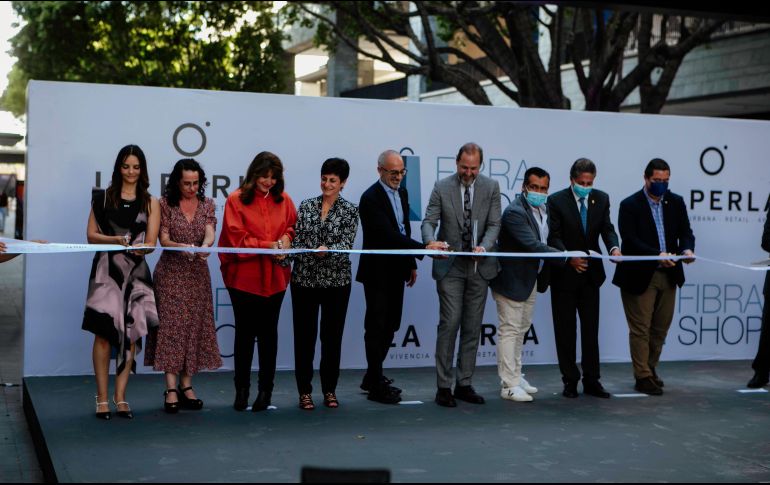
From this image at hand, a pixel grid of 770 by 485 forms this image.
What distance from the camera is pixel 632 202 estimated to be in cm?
888

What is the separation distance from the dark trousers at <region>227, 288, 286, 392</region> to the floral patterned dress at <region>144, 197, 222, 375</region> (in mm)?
175

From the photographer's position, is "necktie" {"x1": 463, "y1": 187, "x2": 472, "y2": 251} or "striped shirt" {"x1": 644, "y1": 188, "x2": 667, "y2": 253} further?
"striped shirt" {"x1": 644, "y1": 188, "x2": 667, "y2": 253}

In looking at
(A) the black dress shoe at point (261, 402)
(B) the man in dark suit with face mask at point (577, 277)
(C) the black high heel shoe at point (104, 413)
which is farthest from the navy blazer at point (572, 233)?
(C) the black high heel shoe at point (104, 413)

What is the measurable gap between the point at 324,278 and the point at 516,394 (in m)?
1.80

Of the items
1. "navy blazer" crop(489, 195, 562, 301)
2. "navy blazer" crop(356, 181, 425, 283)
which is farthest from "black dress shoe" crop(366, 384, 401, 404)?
"navy blazer" crop(489, 195, 562, 301)

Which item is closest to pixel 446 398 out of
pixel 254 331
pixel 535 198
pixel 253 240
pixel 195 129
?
pixel 254 331

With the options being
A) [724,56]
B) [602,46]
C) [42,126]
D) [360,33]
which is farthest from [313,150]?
[724,56]

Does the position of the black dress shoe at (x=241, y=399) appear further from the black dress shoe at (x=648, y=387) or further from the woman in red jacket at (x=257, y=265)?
the black dress shoe at (x=648, y=387)

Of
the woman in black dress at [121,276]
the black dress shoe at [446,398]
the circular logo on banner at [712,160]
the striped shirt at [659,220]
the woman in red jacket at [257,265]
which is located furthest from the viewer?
the circular logo on banner at [712,160]

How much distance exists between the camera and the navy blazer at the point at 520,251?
8.25 metres

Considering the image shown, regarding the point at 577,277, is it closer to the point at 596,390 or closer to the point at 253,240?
the point at 596,390

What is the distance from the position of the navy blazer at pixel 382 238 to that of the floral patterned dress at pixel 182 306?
1214 mm

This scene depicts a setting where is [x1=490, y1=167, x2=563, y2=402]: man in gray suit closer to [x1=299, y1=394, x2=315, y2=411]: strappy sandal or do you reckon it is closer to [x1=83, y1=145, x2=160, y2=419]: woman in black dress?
[x1=299, y1=394, x2=315, y2=411]: strappy sandal

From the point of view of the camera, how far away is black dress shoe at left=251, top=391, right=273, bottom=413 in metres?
7.57
